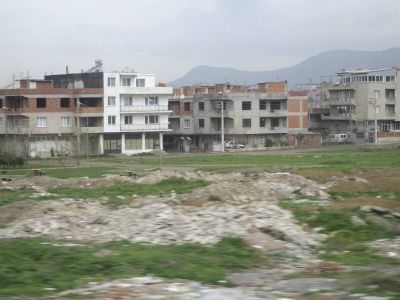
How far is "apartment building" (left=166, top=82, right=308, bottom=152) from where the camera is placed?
369 feet

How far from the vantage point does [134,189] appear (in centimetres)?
3712

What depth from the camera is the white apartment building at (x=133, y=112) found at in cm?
10025

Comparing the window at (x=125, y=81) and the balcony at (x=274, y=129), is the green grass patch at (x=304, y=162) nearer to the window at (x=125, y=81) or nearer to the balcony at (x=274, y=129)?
the window at (x=125, y=81)

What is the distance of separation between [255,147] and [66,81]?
114 ft

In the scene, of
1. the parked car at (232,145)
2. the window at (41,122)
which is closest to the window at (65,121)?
the window at (41,122)

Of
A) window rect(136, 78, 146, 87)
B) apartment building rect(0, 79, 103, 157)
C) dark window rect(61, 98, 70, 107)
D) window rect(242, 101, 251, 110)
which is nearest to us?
apartment building rect(0, 79, 103, 157)

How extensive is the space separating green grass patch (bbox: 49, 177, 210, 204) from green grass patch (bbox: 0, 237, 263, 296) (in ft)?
55.9

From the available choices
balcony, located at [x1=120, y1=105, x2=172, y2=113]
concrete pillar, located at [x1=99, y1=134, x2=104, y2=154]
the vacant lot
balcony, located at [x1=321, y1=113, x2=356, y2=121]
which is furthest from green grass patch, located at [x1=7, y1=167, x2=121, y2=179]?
balcony, located at [x1=321, y1=113, x2=356, y2=121]

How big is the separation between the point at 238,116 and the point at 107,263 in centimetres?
9952

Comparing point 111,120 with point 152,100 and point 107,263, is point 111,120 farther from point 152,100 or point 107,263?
point 107,263

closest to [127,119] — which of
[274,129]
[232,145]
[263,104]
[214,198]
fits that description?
[232,145]

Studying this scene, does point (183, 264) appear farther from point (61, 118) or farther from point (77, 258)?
point (61, 118)

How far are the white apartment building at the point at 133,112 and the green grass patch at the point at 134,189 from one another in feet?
193

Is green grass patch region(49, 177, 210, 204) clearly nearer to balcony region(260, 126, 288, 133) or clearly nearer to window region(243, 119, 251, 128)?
window region(243, 119, 251, 128)
